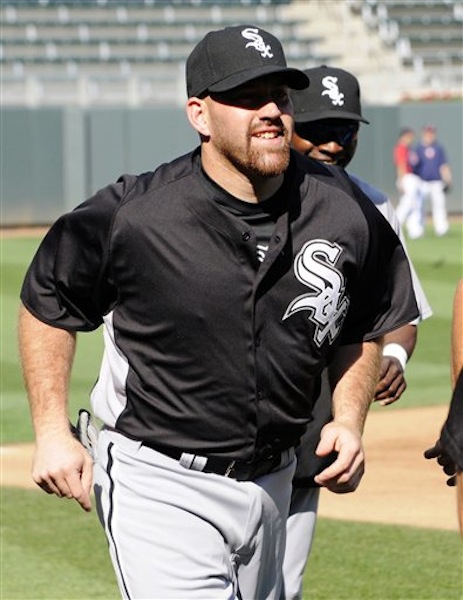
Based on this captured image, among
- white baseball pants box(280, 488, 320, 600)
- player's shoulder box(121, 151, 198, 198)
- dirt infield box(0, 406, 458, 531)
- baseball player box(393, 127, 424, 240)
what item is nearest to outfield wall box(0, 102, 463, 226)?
baseball player box(393, 127, 424, 240)

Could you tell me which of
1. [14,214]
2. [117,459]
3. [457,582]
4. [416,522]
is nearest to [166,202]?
[117,459]

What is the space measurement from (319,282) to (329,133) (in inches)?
66.0

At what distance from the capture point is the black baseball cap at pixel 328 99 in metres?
5.53

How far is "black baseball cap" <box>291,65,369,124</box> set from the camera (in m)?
5.53

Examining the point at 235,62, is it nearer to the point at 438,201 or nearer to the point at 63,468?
Answer: the point at 63,468

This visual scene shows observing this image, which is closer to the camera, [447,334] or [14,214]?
[447,334]

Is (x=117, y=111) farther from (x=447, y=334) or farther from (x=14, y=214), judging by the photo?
(x=447, y=334)

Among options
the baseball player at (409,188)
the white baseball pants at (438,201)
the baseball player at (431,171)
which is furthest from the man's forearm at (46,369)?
the baseball player at (431,171)

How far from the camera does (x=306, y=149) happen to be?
5.58 metres

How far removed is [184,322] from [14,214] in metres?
23.6

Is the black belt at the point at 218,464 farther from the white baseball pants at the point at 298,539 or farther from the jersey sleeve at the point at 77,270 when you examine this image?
the white baseball pants at the point at 298,539

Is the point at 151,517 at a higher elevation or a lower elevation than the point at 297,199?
lower

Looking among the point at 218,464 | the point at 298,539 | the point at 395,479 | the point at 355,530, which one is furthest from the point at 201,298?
the point at 395,479

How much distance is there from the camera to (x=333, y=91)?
18.4 feet
